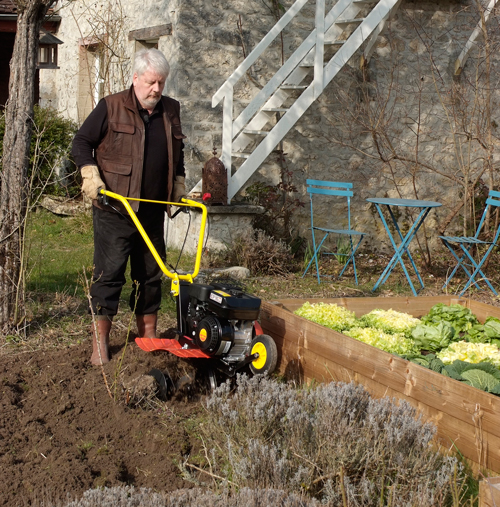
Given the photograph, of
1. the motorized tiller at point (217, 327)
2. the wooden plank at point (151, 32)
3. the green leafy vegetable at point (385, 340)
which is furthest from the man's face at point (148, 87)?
the wooden plank at point (151, 32)

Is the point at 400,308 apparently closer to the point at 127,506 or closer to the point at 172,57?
the point at 127,506

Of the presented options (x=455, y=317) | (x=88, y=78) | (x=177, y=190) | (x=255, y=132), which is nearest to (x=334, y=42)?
(x=255, y=132)

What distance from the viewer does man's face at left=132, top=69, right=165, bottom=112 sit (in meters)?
4.58

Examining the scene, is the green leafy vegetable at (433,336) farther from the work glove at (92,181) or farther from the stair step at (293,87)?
the stair step at (293,87)

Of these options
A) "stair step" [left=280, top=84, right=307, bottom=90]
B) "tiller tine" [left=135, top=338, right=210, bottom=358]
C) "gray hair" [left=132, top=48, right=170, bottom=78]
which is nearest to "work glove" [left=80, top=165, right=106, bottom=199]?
"gray hair" [left=132, top=48, right=170, bottom=78]

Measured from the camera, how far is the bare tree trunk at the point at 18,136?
17.2 feet

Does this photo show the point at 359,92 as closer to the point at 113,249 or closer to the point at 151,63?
the point at 151,63

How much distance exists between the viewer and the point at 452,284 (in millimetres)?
8641

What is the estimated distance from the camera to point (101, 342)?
4789mm

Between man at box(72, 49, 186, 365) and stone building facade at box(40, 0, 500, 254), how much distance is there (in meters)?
4.69

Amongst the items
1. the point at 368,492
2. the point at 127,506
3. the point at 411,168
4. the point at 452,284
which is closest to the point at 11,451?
the point at 127,506

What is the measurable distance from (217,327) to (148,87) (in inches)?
63.7

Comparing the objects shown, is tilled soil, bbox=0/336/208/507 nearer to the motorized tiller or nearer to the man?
the motorized tiller

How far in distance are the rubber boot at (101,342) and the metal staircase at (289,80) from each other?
438 centimetres
